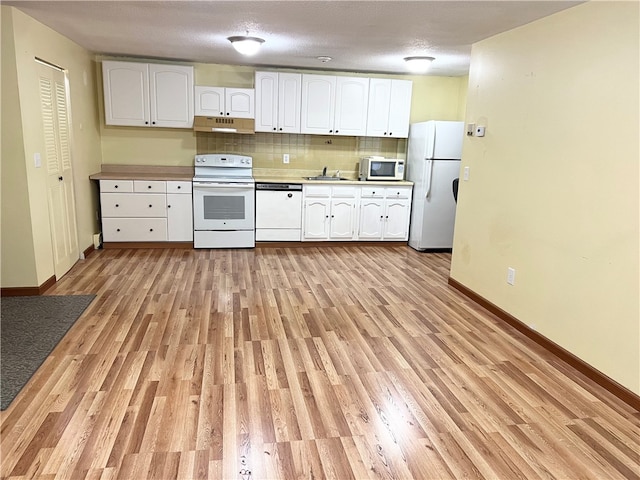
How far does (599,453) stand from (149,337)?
8.81 ft

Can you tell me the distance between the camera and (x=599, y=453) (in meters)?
2.02

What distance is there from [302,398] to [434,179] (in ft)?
12.9

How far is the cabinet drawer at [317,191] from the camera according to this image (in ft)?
18.5

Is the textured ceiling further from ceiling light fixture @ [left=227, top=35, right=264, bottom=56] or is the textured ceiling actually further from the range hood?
the range hood

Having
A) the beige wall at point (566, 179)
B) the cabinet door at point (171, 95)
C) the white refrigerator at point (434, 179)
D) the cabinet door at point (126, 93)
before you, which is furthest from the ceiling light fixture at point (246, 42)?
the white refrigerator at point (434, 179)

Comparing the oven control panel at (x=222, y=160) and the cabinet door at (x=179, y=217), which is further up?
the oven control panel at (x=222, y=160)

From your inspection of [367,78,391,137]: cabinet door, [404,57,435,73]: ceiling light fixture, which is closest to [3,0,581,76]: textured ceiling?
[404,57,435,73]: ceiling light fixture

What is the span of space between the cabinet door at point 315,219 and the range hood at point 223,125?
1.19 metres

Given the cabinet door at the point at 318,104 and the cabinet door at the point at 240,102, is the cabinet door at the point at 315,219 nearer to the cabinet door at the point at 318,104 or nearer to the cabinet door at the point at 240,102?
the cabinet door at the point at 318,104

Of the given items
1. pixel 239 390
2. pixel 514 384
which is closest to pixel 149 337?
pixel 239 390

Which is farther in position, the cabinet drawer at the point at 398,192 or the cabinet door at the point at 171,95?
the cabinet drawer at the point at 398,192

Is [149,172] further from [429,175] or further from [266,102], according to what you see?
[429,175]

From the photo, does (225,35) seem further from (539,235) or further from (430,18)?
(539,235)

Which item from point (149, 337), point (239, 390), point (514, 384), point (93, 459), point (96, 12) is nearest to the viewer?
point (93, 459)
